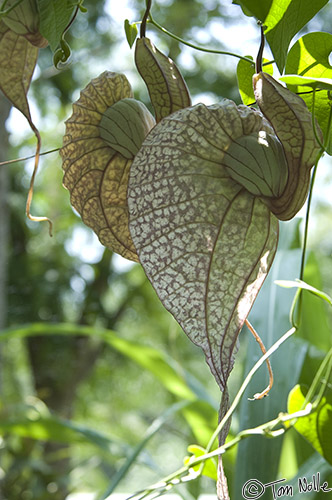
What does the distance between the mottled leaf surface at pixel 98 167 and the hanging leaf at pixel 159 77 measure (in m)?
0.01

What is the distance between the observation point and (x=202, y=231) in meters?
0.12

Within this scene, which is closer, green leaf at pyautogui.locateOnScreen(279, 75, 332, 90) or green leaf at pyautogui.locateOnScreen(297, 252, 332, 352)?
green leaf at pyautogui.locateOnScreen(279, 75, 332, 90)

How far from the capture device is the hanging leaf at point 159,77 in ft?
0.46

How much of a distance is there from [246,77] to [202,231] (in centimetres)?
7

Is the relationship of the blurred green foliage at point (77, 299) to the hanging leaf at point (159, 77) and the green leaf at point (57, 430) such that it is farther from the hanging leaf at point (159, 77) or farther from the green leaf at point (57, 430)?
the hanging leaf at point (159, 77)

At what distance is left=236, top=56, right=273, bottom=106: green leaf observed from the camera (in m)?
0.17

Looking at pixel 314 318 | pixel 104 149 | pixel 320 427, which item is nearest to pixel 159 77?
pixel 104 149

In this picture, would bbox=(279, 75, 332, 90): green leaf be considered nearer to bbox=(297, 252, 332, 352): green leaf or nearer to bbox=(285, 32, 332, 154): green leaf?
bbox=(285, 32, 332, 154): green leaf

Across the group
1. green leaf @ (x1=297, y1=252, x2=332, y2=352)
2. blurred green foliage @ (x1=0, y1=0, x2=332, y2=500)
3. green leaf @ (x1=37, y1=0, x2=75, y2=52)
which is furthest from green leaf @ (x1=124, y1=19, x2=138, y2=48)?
blurred green foliage @ (x1=0, y1=0, x2=332, y2=500)

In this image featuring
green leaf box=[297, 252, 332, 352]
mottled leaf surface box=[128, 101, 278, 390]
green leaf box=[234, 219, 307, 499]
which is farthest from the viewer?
green leaf box=[297, 252, 332, 352]

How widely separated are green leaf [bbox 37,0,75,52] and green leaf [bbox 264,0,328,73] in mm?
53
